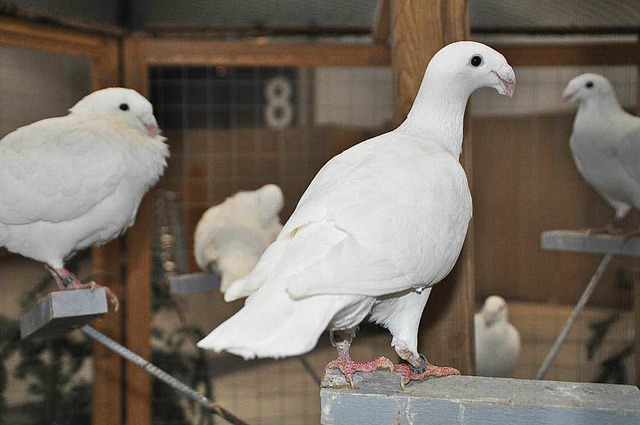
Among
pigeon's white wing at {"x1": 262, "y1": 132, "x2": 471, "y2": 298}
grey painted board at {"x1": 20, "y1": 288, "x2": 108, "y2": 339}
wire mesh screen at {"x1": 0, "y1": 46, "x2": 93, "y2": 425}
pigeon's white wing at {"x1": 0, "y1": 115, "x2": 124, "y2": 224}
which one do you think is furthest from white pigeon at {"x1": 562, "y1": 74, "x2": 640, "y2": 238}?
wire mesh screen at {"x1": 0, "y1": 46, "x2": 93, "y2": 425}

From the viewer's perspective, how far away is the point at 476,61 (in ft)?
3.98

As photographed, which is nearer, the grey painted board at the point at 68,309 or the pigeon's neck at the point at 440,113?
the pigeon's neck at the point at 440,113

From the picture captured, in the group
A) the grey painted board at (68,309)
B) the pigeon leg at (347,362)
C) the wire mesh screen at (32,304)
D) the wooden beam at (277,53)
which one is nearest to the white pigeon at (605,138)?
the wooden beam at (277,53)

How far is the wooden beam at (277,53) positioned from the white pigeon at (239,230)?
0.46 m

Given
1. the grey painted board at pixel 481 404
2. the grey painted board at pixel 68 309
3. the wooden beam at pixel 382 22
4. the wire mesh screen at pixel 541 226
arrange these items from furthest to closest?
the wire mesh screen at pixel 541 226
the wooden beam at pixel 382 22
the grey painted board at pixel 68 309
the grey painted board at pixel 481 404

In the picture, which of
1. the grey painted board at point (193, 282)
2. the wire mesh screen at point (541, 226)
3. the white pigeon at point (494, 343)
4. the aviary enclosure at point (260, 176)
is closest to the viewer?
the grey painted board at point (193, 282)

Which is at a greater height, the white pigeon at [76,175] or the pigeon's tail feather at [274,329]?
the white pigeon at [76,175]

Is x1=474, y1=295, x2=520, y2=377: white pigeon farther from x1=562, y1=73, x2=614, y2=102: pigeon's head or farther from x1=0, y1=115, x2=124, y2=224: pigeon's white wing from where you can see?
x1=0, y1=115, x2=124, y2=224: pigeon's white wing

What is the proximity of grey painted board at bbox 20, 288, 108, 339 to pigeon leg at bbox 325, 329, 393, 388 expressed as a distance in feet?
2.05

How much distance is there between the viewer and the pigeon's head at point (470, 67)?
120 cm

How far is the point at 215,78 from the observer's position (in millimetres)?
2869

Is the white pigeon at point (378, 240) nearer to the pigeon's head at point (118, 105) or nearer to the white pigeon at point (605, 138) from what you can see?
the pigeon's head at point (118, 105)

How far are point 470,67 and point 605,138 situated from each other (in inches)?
41.6

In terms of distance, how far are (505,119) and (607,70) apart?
562 millimetres
